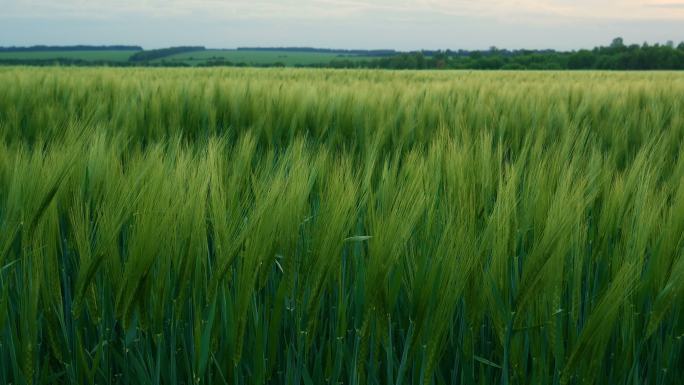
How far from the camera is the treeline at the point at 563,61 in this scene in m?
41.6

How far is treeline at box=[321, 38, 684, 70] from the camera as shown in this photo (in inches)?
1638

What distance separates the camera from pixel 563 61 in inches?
1729

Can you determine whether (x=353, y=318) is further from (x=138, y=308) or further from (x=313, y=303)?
(x=138, y=308)

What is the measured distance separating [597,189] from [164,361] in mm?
1006

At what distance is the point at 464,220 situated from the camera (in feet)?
3.24

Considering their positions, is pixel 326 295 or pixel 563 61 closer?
pixel 326 295

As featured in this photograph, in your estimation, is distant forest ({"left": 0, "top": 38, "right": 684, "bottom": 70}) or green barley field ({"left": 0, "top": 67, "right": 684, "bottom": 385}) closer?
green barley field ({"left": 0, "top": 67, "right": 684, "bottom": 385})

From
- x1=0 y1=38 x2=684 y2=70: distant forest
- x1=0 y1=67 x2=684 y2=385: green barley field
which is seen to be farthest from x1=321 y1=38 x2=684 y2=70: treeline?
x1=0 y1=67 x2=684 y2=385: green barley field

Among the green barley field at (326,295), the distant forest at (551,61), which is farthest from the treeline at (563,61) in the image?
the green barley field at (326,295)

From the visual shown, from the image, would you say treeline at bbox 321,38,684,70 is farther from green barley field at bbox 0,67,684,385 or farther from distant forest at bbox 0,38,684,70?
green barley field at bbox 0,67,684,385

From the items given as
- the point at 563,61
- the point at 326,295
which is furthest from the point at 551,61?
the point at 326,295

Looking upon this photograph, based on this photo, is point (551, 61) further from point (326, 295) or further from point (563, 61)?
point (326, 295)

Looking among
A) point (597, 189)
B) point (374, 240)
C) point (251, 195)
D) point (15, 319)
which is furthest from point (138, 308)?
point (597, 189)

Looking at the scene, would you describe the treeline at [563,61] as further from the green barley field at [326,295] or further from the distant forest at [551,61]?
the green barley field at [326,295]
